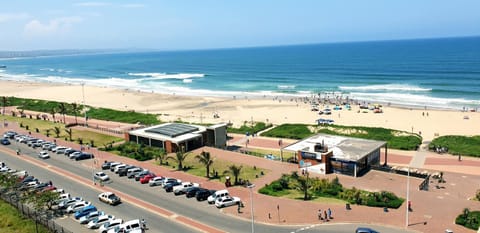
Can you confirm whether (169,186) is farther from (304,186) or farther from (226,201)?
(304,186)

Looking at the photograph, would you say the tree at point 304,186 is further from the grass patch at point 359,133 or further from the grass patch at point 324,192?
the grass patch at point 359,133

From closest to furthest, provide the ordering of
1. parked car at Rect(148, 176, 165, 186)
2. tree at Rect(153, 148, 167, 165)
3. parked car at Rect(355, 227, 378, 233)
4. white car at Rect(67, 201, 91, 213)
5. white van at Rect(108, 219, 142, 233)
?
1. parked car at Rect(355, 227, 378, 233)
2. white van at Rect(108, 219, 142, 233)
3. white car at Rect(67, 201, 91, 213)
4. parked car at Rect(148, 176, 165, 186)
5. tree at Rect(153, 148, 167, 165)

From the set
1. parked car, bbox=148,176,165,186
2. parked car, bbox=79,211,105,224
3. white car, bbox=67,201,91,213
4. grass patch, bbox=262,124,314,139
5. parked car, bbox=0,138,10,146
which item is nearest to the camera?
parked car, bbox=79,211,105,224

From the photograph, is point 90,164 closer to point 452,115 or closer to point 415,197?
point 415,197

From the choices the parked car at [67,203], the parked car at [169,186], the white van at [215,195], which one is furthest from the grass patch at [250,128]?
the parked car at [67,203]

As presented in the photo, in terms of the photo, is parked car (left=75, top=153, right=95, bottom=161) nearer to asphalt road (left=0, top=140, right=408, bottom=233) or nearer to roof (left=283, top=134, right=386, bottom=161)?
asphalt road (left=0, top=140, right=408, bottom=233)

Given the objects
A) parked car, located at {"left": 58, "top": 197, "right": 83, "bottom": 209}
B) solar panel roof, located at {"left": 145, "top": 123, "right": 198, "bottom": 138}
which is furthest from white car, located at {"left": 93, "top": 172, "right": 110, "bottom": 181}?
solar panel roof, located at {"left": 145, "top": 123, "right": 198, "bottom": 138}

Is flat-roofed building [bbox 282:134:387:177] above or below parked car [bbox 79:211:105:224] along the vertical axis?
above
